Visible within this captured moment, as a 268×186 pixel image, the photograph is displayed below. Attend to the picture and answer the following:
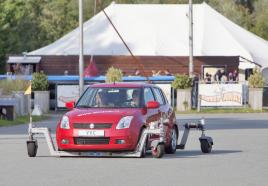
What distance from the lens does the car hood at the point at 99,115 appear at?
2045cm

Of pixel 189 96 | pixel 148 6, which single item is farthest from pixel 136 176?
pixel 148 6

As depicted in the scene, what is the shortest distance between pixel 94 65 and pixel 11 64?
17.8ft

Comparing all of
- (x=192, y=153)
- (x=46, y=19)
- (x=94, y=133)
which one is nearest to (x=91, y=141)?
(x=94, y=133)

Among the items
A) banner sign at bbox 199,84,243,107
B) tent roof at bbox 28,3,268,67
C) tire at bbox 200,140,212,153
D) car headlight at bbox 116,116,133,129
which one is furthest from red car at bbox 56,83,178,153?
tent roof at bbox 28,3,268,67

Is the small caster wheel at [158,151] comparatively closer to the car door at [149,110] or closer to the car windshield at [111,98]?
the car door at [149,110]

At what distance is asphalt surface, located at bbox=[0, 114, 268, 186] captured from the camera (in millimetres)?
16141

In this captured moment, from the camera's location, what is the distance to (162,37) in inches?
2447

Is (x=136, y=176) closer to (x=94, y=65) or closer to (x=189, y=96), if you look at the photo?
(x=189, y=96)

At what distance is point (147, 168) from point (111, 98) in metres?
3.84

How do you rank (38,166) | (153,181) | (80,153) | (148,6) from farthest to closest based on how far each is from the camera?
1. (148,6)
2. (80,153)
3. (38,166)
4. (153,181)

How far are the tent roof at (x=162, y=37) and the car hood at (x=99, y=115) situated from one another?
39833 millimetres

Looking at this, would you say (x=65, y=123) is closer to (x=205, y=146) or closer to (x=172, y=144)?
(x=172, y=144)

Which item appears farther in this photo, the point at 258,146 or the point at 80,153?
the point at 258,146

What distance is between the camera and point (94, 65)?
5991 cm
